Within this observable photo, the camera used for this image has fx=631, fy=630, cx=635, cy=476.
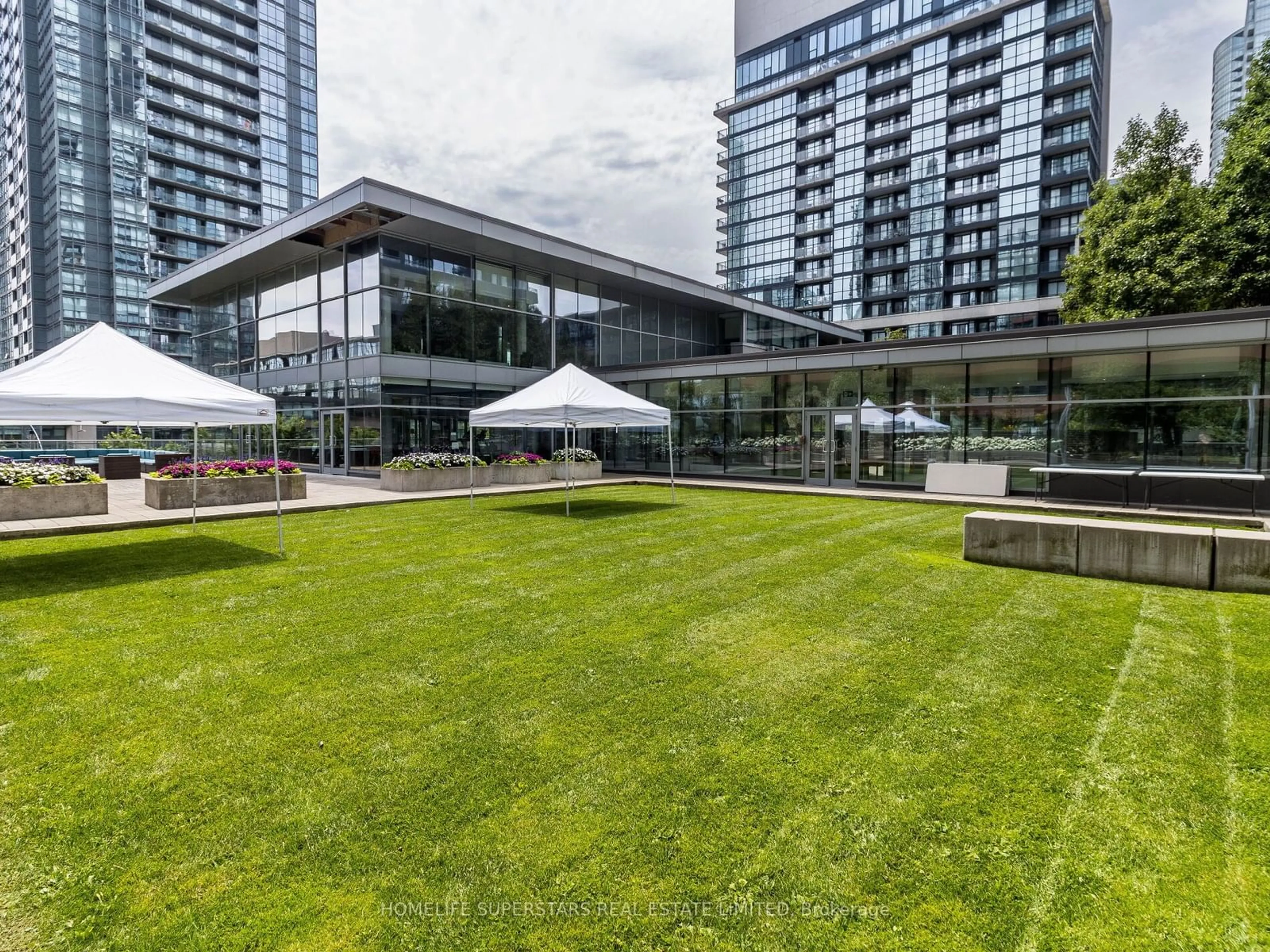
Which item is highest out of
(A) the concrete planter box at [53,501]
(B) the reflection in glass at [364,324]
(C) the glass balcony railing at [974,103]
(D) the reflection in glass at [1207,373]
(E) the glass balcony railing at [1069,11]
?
(E) the glass balcony railing at [1069,11]

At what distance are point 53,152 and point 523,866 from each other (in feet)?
272

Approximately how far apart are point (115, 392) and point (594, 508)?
8558mm

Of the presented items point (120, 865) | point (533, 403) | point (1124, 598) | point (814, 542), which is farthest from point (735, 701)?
point (533, 403)

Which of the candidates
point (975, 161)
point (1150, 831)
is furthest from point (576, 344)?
point (975, 161)

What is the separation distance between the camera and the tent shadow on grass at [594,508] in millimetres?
12930

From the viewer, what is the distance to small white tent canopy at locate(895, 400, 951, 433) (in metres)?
17.2

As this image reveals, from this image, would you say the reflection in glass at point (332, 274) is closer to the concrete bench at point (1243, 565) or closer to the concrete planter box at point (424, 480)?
the concrete planter box at point (424, 480)

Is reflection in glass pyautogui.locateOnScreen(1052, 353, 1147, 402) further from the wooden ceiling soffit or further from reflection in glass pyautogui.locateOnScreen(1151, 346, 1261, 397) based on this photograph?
the wooden ceiling soffit

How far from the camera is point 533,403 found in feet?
43.4

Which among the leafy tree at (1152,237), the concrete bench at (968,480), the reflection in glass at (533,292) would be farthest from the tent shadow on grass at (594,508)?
the leafy tree at (1152,237)

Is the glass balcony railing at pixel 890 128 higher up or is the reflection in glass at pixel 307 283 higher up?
the glass balcony railing at pixel 890 128

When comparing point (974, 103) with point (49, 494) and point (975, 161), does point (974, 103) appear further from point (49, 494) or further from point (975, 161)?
point (49, 494)

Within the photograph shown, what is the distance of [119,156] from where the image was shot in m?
58.2

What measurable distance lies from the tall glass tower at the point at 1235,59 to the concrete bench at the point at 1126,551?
57.8 meters
